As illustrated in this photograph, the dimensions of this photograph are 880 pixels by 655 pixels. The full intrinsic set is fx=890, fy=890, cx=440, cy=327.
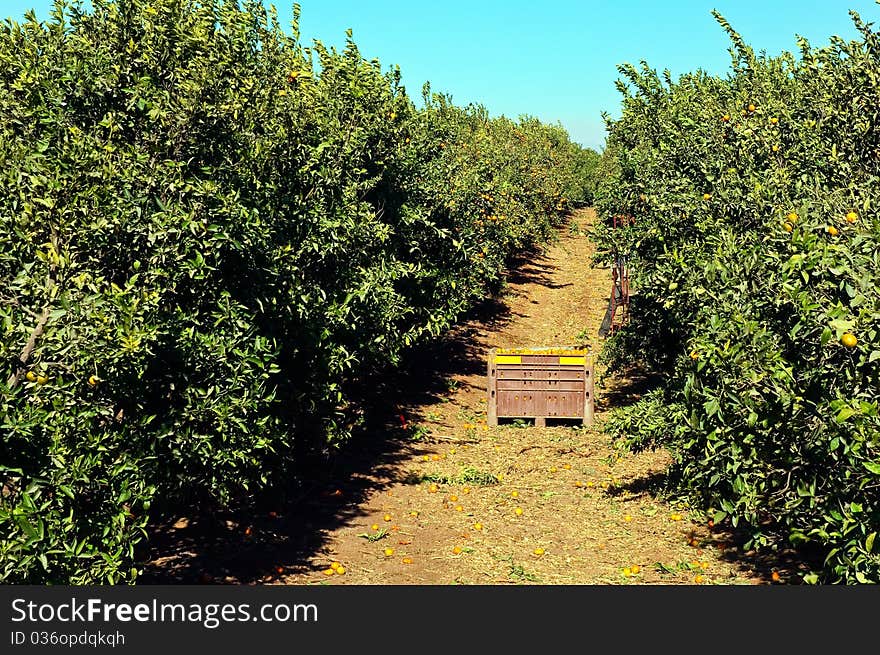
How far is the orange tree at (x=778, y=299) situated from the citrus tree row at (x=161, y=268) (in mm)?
3728

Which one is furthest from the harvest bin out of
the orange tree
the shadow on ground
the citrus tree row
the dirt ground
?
the citrus tree row

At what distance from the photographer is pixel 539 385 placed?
15.1 meters

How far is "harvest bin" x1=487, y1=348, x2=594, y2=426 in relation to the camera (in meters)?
15.0

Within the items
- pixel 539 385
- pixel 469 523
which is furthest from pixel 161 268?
pixel 539 385

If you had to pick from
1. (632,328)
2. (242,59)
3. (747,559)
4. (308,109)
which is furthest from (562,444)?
(242,59)

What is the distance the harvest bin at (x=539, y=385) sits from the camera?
590 inches

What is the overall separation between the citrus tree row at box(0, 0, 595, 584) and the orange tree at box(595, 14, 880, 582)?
12.2 feet

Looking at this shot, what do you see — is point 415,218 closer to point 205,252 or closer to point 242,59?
point 242,59

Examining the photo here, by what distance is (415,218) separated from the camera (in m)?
14.0

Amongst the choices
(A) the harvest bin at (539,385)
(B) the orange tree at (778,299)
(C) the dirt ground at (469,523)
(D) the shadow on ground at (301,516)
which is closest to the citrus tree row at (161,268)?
(D) the shadow on ground at (301,516)

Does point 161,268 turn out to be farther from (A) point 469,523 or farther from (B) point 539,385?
(B) point 539,385

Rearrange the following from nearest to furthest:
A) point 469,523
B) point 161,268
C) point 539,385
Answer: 1. point 161,268
2. point 469,523
3. point 539,385

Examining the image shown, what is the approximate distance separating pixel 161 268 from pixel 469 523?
216 inches

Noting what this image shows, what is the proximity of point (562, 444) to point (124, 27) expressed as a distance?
896cm
